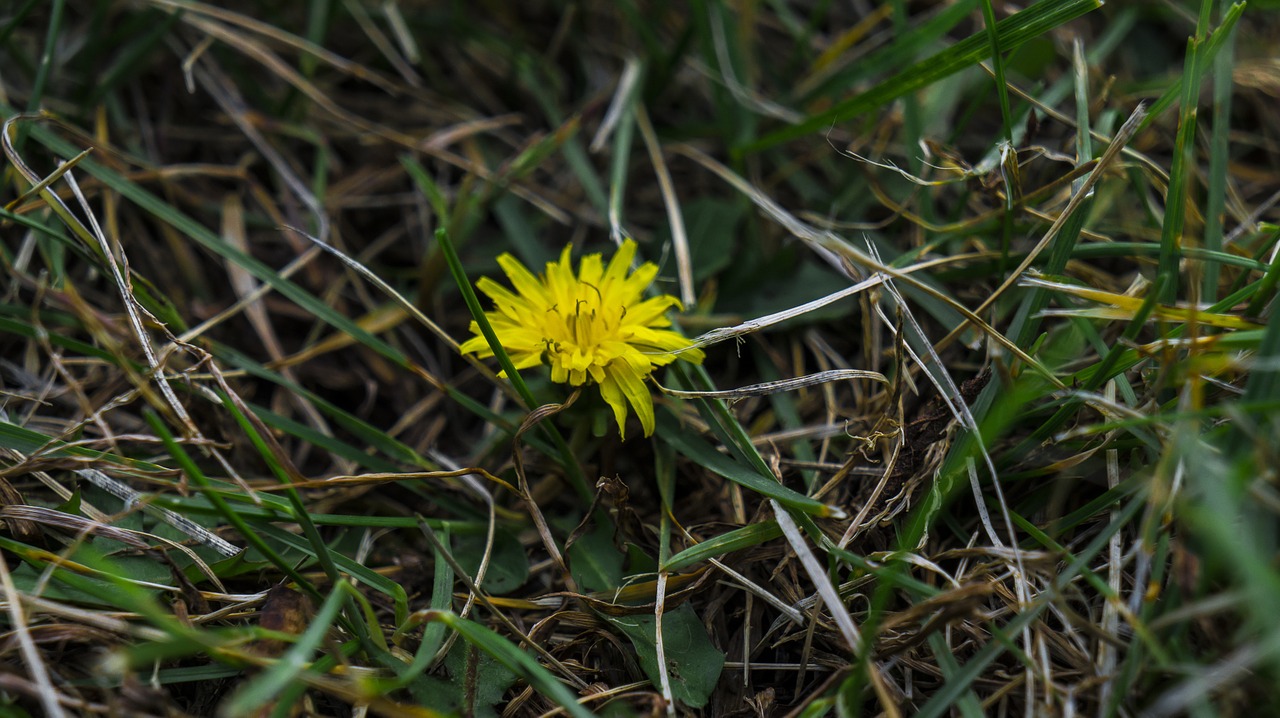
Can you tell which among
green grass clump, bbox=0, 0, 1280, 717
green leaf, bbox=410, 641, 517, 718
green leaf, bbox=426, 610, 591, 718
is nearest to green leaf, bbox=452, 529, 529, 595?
green grass clump, bbox=0, 0, 1280, 717

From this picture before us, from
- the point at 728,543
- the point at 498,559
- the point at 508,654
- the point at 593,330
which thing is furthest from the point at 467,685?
the point at 593,330

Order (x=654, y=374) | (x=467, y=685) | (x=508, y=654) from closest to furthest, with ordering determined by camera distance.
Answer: (x=508, y=654), (x=467, y=685), (x=654, y=374)

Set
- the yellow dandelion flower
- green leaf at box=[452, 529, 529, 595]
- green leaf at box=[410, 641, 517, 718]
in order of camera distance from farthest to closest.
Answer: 1. green leaf at box=[452, 529, 529, 595]
2. the yellow dandelion flower
3. green leaf at box=[410, 641, 517, 718]

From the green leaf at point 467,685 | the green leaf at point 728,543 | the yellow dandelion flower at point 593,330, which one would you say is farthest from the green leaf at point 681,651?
the yellow dandelion flower at point 593,330

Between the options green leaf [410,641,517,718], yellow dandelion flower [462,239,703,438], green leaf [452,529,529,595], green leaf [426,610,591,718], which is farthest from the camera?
green leaf [452,529,529,595]

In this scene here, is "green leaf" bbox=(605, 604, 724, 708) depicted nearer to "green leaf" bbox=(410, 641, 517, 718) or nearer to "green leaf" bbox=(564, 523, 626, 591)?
"green leaf" bbox=(564, 523, 626, 591)

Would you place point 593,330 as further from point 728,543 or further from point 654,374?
point 728,543
